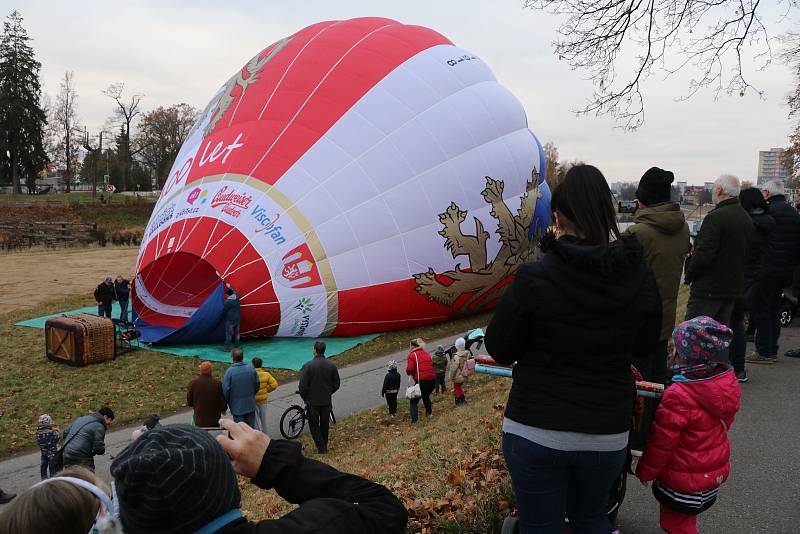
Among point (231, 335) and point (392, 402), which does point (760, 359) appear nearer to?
point (392, 402)

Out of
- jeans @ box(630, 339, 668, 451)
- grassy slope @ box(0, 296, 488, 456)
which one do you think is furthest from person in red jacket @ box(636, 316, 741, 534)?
grassy slope @ box(0, 296, 488, 456)

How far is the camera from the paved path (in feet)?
25.9

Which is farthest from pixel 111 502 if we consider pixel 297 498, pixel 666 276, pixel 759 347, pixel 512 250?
pixel 512 250

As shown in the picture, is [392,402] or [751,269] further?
[392,402]

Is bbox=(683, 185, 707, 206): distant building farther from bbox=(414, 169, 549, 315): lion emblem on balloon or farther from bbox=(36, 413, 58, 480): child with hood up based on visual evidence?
bbox=(36, 413, 58, 480): child with hood up

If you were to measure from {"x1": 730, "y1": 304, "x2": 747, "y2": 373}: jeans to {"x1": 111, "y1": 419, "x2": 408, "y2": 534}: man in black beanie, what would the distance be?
5.07 meters

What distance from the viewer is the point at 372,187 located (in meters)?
13.0

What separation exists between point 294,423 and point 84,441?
2.94 m

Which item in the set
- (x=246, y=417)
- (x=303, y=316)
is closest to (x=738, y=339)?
(x=246, y=417)

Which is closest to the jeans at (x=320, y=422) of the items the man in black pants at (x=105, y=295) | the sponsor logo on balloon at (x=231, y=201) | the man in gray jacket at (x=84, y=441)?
the man in gray jacket at (x=84, y=441)

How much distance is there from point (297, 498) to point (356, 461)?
211 inches

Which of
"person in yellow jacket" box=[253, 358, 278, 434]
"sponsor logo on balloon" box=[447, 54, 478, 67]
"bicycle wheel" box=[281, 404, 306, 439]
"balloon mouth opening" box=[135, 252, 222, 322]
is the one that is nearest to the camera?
"person in yellow jacket" box=[253, 358, 278, 434]

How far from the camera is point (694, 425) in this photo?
2941mm

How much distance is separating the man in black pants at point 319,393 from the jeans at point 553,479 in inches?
244
